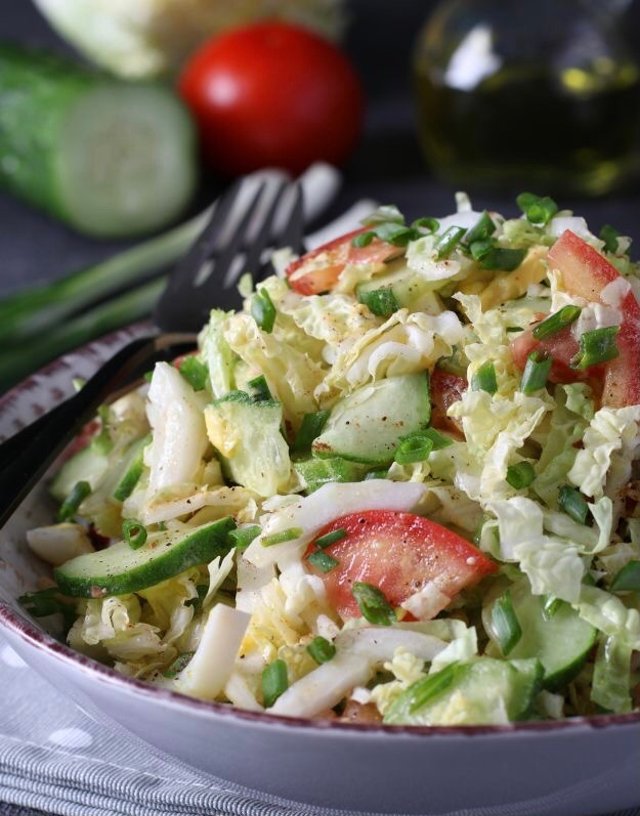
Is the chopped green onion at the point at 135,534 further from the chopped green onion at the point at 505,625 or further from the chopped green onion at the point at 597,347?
the chopped green onion at the point at 597,347

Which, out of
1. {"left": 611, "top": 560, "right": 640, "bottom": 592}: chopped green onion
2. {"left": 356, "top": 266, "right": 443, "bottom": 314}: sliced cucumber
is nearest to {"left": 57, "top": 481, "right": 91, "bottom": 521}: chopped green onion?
{"left": 356, "top": 266, "right": 443, "bottom": 314}: sliced cucumber

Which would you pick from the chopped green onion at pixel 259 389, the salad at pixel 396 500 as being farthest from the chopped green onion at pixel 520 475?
the chopped green onion at pixel 259 389

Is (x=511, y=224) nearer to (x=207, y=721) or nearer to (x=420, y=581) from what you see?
(x=420, y=581)

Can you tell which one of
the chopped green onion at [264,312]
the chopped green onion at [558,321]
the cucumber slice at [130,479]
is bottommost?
the cucumber slice at [130,479]

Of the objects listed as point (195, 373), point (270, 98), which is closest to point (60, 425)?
point (195, 373)

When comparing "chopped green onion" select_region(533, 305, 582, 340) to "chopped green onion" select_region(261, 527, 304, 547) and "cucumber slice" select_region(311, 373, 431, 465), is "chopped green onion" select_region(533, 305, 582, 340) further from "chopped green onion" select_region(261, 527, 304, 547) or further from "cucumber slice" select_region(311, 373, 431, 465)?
"chopped green onion" select_region(261, 527, 304, 547)

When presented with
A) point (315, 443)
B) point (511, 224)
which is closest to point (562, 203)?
point (511, 224)
